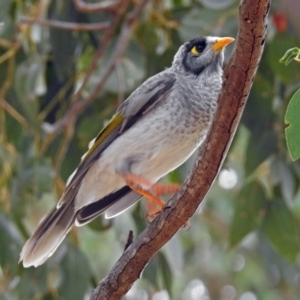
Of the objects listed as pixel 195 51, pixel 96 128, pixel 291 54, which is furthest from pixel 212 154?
pixel 96 128

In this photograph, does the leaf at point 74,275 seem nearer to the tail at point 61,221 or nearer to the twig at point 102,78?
the tail at point 61,221

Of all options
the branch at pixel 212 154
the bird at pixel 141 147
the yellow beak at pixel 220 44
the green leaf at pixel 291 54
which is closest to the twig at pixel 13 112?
the bird at pixel 141 147

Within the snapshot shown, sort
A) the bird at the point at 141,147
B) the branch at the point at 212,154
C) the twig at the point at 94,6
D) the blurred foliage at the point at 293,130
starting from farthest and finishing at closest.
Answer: the twig at the point at 94,6 < the bird at the point at 141,147 < the branch at the point at 212,154 < the blurred foliage at the point at 293,130

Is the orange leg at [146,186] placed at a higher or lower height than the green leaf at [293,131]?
lower

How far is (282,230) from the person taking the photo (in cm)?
394

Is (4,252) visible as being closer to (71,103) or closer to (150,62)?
(71,103)

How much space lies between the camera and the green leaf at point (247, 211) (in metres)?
3.98

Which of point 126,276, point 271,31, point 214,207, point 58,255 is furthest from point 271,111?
point 214,207

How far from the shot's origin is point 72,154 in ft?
14.3

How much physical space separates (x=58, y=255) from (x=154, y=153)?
87 cm

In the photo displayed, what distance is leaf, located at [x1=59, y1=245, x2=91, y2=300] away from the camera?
3.81 metres

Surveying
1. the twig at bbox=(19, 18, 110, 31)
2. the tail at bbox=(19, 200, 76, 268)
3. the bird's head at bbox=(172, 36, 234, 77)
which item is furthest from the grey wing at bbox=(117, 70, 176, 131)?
the twig at bbox=(19, 18, 110, 31)

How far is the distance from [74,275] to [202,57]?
1.18 meters

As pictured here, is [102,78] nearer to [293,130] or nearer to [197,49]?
[197,49]
